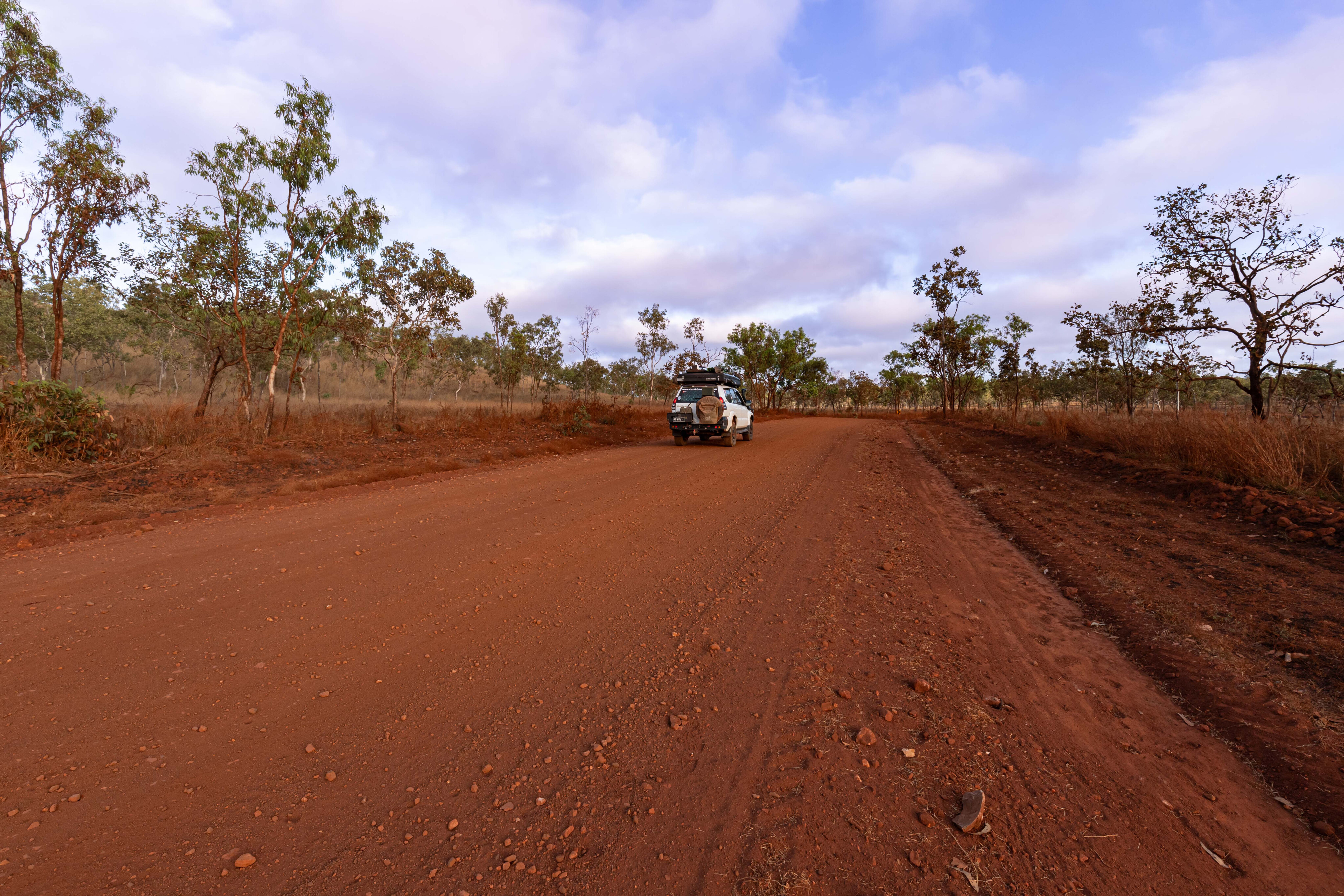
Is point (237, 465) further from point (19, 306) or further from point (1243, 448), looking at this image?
point (1243, 448)

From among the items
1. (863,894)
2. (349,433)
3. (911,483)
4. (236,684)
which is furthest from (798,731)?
(349,433)

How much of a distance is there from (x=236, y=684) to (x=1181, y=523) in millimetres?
9340

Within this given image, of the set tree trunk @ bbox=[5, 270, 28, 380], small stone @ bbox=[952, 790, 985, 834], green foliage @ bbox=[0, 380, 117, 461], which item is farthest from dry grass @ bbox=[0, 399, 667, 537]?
small stone @ bbox=[952, 790, 985, 834]

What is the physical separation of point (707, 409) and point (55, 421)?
13430 mm

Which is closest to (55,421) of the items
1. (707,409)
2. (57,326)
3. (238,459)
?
(238,459)

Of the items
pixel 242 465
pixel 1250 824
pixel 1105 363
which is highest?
pixel 1105 363

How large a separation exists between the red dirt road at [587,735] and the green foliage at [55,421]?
225 inches

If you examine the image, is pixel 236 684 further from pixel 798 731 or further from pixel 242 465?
pixel 242 465

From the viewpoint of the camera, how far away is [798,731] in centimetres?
266

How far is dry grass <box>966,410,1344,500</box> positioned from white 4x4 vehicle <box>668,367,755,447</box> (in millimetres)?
9267

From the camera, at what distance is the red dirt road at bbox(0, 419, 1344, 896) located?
1.91 meters

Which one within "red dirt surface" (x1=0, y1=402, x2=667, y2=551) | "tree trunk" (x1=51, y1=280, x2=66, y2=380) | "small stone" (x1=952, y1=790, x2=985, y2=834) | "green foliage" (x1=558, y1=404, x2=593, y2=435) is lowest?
"small stone" (x1=952, y1=790, x2=985, y2=834)

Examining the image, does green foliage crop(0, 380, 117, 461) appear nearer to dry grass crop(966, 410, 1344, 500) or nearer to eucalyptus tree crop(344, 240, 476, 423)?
eucalyptus tree crop(344, 240, 476, 423)

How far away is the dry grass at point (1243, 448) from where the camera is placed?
696cm
